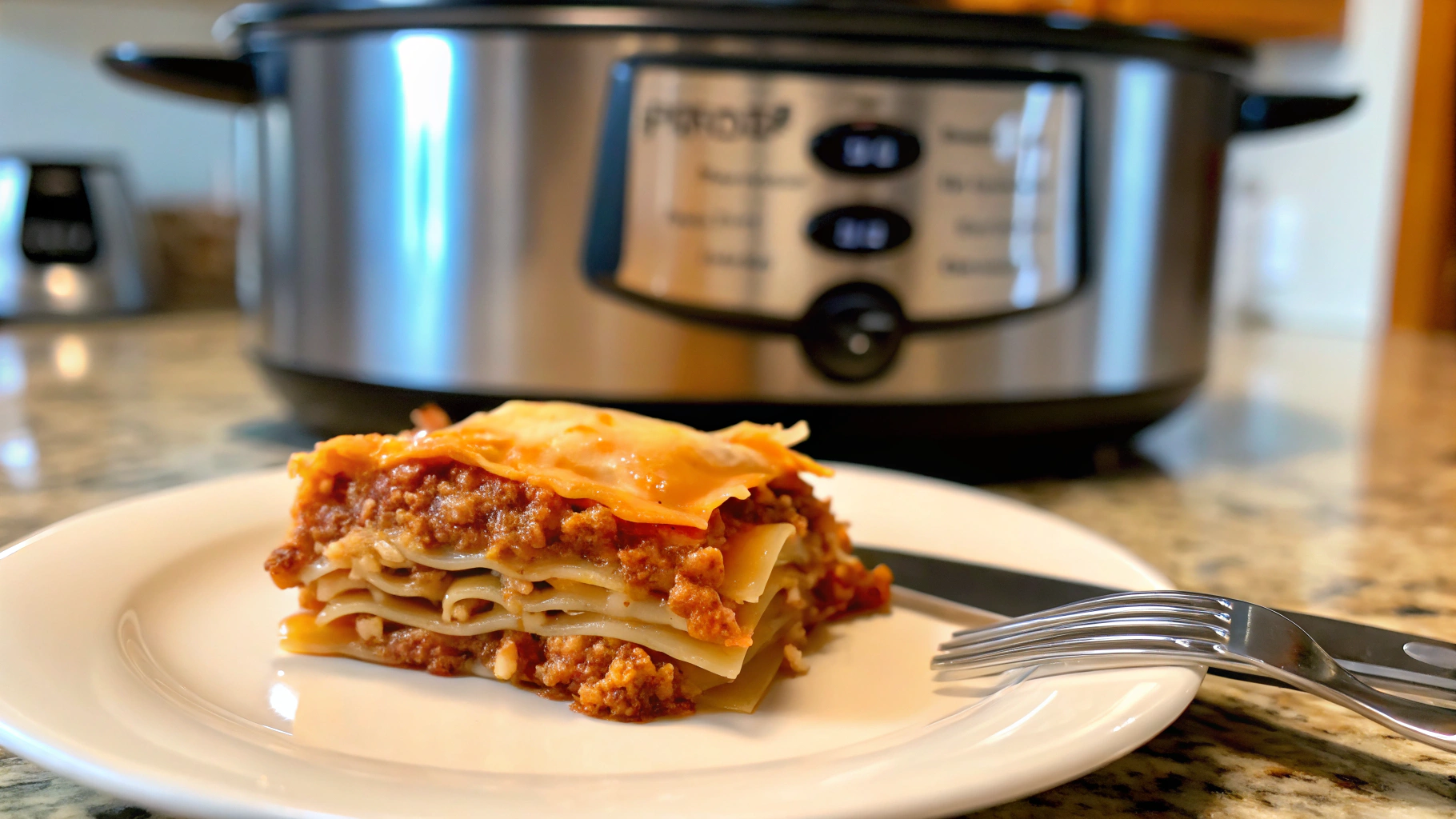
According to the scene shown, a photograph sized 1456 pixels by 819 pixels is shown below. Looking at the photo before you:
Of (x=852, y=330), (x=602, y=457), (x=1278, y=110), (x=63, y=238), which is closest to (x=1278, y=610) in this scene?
(x=602, y=457)

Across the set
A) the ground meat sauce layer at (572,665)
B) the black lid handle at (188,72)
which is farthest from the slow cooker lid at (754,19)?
the ground meat sauce layer at (572,665)

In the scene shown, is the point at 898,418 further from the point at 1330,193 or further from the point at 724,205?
the point at 1330,193

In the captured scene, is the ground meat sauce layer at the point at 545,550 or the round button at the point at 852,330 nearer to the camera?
the ground meat sauce layer at the point at 545,550

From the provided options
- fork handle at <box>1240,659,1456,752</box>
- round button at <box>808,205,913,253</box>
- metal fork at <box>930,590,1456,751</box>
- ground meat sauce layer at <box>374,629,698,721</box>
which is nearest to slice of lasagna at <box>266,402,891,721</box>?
ground meat sauce layer at <box>374,629,698,721</box>

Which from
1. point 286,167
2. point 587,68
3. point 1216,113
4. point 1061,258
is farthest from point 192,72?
point 1216,113

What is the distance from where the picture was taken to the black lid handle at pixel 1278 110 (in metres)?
1.08

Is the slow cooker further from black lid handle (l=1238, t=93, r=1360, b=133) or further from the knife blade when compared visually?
the knife blade

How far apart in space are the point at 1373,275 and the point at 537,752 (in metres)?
2.50

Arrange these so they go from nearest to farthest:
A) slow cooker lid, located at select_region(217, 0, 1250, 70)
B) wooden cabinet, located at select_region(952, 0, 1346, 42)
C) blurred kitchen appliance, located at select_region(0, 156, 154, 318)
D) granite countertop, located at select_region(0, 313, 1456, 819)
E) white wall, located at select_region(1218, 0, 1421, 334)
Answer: granite countertop, located at select_region(0, 313, 1456, 819) → slow cooker lid, located at select_region(217, 0, 1250, 70) → blurred kitchen appliance, located at select_region(0, 156, 154, 318) → wooden cabinet, located at select_region(952, 0, 1346, 42) → white wall, located at select_region(1218, 0, 1421, 334)

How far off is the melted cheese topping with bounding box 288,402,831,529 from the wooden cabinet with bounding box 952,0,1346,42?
1.64 meters

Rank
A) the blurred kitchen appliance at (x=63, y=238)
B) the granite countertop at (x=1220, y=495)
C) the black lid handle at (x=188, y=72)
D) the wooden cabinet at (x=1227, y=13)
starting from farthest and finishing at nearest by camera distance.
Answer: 1. the wooden cabinet at (x=1227, y=13)
2. the blurred kitchen appliance at (x=63, y=238)
3. the black lid handle at (x=188, y=72)
4. the granite countertop at (x=1220, y=495)

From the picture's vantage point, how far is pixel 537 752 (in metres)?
0.48

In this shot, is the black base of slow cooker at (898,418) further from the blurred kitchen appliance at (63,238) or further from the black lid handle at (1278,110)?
the blurred kitchen appliance at (63,238)

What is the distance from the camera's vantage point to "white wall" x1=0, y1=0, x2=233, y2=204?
2145 mm
